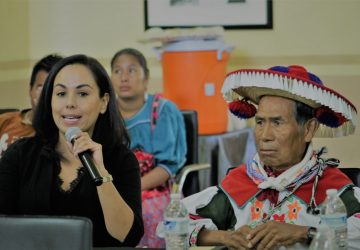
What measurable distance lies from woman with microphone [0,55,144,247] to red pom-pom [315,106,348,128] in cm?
61

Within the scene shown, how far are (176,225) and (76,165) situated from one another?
0.69 metres

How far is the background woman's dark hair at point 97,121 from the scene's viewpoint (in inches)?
101

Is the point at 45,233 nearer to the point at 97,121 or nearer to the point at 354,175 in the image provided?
the point at 97,121

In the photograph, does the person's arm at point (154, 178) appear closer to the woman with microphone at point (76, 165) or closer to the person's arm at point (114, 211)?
the woman with microphone at point (76, 165)

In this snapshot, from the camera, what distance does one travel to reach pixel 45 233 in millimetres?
1614

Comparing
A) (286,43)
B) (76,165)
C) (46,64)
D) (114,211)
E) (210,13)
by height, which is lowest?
(114,211)

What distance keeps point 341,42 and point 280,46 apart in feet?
1.41

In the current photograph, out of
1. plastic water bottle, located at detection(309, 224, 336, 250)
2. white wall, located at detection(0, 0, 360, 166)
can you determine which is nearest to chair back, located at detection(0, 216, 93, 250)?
plastic water bottle, located at detection(309, 224, 336, 250)

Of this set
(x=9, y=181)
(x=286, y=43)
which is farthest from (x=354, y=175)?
(x=286, y=43)

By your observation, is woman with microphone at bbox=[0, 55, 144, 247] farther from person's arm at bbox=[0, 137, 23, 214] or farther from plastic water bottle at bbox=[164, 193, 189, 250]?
plastic water bottle at bbox=[164, 193, 189, 250]

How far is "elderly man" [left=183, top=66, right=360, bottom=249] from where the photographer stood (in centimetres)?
227

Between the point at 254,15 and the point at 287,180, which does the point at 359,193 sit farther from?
the point at 254,15

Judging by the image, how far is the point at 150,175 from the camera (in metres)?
4.01

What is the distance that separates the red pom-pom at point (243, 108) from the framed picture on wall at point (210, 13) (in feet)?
10.5
